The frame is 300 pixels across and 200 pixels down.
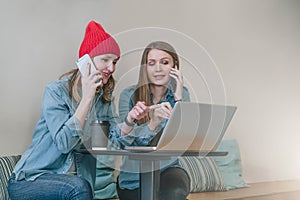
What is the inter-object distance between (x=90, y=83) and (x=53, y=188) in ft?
1.30

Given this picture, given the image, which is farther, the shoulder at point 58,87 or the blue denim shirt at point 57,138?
the shoulder at point 58,87

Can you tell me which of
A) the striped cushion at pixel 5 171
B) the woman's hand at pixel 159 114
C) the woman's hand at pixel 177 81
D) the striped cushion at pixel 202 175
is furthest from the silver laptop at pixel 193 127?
the striped cushion at pixel 202 175

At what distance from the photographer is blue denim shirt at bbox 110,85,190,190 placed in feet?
5.65

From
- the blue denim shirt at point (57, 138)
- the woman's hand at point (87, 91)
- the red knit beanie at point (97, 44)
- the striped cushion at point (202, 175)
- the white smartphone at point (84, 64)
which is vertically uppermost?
the red knit beanie at point (97, 44)

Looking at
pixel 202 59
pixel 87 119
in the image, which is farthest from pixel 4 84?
pixel 202 59

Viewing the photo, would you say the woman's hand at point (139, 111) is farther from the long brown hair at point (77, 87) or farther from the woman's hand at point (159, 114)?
the long brown hair at point (77, 87)

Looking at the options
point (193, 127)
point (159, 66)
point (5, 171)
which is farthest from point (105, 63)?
point (5, 171)

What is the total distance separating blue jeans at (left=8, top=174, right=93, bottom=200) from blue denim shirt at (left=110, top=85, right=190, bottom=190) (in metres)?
0.21

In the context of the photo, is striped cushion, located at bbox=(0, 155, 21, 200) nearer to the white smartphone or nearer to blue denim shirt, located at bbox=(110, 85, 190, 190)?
blue denim shirt, located at bbox=(110, 85, 190, 190)

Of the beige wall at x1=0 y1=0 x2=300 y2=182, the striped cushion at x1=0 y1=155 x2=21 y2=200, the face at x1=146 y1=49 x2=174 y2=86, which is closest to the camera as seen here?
the face at x1=146 y1=49 x2=174 y2=86

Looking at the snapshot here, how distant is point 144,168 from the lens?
5.30 feet

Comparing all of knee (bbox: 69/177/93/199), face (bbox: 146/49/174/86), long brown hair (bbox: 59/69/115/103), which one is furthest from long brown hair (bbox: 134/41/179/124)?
knee (bbox: 69/177/93/199)

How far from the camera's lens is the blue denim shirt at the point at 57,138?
5.59ft

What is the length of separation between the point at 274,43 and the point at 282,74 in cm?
28
